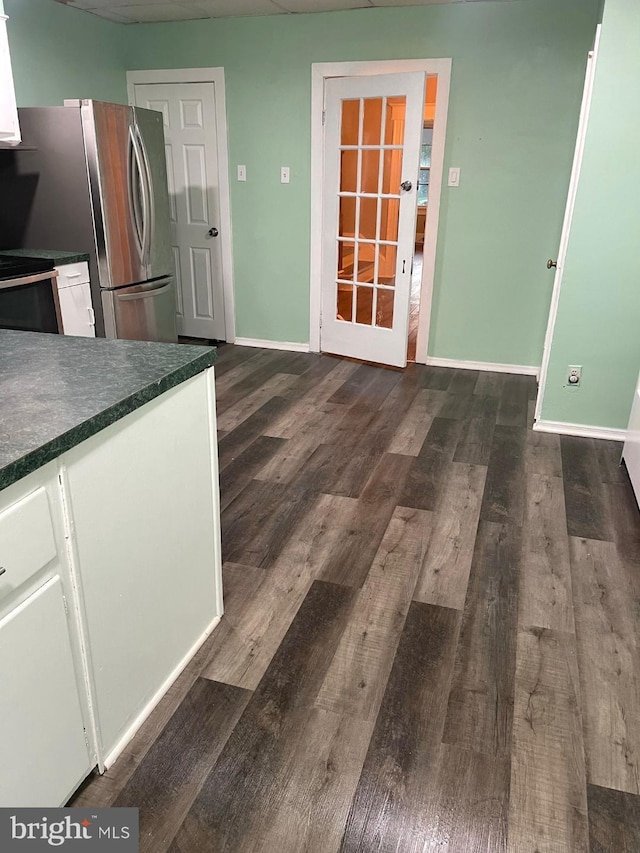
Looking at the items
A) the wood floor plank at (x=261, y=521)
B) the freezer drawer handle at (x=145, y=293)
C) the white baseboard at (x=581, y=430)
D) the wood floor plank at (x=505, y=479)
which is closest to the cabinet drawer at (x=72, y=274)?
the freezer drawer handle at (x=145, y=293)

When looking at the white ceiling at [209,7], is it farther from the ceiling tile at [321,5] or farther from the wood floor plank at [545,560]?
the wood floor plank at [545,560]

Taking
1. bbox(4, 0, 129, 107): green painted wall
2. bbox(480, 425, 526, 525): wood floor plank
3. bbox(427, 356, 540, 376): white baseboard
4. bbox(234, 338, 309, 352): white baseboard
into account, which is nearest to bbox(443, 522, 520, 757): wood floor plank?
bbox(480, 425, 526, 525): wood floor plank

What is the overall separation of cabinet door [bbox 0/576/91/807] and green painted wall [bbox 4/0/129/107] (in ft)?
12.3

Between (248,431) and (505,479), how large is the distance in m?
1.35

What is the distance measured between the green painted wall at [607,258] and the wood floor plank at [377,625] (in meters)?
1.35

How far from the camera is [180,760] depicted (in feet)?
4.83

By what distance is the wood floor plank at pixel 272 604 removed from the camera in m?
1.76

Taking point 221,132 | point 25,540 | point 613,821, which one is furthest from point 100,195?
point 613,821

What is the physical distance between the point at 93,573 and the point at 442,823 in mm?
913

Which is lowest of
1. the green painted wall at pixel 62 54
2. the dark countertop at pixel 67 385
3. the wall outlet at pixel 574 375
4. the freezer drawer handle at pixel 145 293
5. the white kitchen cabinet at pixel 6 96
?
the wall outlet at pixel 574 375

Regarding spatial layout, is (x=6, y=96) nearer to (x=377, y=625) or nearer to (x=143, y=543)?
(x=143, y=543)

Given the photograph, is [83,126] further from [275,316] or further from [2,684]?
[2,684]

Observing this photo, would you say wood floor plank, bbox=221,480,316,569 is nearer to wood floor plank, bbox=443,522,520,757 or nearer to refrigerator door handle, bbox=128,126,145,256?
wood floor plank, bbox=443,522,520,757

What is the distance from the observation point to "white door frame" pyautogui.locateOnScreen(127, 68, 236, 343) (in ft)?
14.6
